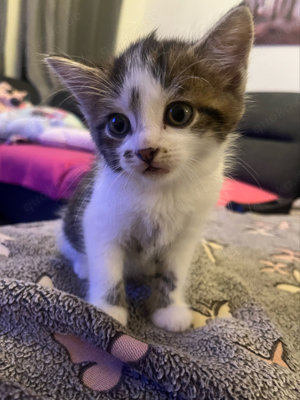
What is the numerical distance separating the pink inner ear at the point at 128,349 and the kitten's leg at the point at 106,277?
20cm

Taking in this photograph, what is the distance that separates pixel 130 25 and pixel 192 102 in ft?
4.80

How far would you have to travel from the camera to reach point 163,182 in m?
0.67

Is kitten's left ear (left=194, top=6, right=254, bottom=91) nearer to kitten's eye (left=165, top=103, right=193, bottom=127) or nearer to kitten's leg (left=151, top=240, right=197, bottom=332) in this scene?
kitten's eye (left=165, top=103, right=193, bottom=127)

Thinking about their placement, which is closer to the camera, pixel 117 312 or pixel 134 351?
pixel 134 351

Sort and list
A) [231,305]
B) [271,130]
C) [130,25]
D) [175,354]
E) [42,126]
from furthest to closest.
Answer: [271,130] → [42,126] → [130,25] → [231,305] → [175,354]

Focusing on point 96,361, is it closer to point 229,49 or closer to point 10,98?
point 229,49

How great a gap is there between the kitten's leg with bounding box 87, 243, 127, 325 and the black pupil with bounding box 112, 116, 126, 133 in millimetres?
274

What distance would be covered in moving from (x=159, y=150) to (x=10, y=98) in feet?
7.41

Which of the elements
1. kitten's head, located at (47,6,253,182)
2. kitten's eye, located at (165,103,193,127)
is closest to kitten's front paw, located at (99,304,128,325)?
kitten's head, located at (47,6,253,182)

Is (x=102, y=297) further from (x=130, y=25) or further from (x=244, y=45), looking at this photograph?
(x=130, y=25)

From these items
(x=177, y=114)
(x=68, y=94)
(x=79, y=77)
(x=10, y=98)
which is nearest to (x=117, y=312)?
(x=177, y=114)

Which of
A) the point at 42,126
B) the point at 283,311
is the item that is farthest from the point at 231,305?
the point at 42,126

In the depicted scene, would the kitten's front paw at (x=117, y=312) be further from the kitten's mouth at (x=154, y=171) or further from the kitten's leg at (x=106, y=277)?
the kitten's mouth at (x=154, y=171)

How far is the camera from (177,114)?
2.08ft
